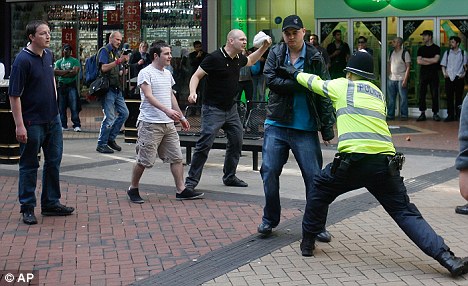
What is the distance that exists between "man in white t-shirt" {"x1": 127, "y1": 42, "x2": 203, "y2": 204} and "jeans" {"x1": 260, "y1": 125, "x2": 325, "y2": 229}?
1868mm

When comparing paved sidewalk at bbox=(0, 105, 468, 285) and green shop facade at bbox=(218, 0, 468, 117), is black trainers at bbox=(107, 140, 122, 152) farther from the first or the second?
green shop facade at bbox=(218, 0, 468, 117)

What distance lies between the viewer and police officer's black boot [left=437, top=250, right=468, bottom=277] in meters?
6.09

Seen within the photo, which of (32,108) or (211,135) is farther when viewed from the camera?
(211,135)

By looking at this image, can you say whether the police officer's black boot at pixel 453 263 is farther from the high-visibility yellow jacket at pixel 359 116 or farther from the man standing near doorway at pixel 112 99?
the man standing near doorway at pixel 112 99

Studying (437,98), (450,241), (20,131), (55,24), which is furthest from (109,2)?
(450,241)

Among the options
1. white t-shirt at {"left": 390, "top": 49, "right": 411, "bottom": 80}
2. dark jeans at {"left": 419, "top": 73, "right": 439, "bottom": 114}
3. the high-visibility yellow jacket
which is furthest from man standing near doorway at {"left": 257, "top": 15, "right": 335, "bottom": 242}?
white t-shirt at {"left": 390, "top": 49, "right": 411, "bottom": 80}

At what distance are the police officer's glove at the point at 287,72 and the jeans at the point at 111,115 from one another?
6756 mm

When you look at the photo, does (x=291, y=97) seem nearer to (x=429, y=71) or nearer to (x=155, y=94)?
(x=155, y=94)

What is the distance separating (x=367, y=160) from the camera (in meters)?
6.36

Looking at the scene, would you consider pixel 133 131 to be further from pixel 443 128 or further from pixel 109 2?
pixel 109 2

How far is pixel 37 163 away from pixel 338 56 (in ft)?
42.1

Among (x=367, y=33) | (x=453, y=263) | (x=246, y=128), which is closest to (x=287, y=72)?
(x=453, y=263)

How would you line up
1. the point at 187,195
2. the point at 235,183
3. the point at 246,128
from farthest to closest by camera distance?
the point at 246,128 < the point at 235,183 < the point at 187,195

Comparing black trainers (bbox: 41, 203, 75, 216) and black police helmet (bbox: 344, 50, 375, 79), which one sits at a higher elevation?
black police helmet (bbox: 344, 50, 375, 79)
